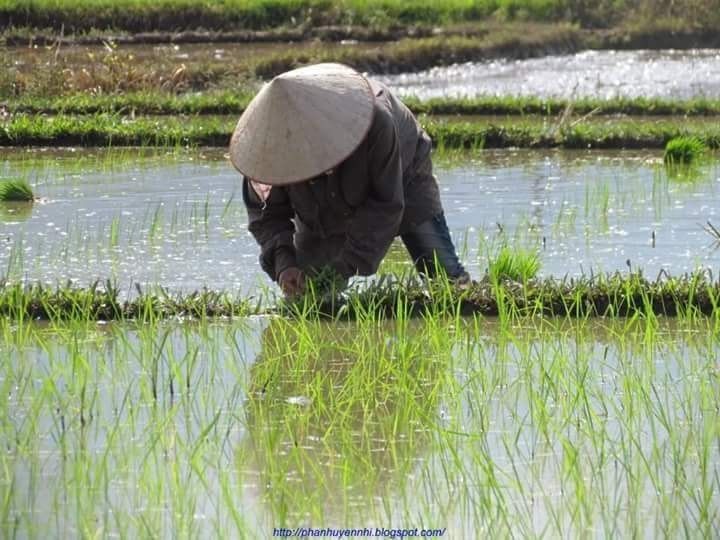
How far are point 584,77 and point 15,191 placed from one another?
22.7ft

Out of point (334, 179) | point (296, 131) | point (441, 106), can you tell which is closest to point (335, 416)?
point (296, 131)

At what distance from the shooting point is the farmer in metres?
4.47

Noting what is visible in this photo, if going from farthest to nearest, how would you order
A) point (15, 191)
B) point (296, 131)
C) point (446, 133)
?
point (446, 133) → point (15, 191) → point (296, 131)

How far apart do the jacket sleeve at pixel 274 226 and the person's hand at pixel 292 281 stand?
0.02 m

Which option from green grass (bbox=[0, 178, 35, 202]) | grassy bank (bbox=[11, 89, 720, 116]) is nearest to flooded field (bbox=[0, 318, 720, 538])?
green grass (bbox=[0, 178, 35, 202])

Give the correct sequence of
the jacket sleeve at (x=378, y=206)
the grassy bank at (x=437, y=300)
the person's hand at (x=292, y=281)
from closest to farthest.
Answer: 1. the jacket sleeve at (x=378, y=206)
2. the person's hand at (x=292, y=281)
3. the grassy bank at (x=437, y=300)

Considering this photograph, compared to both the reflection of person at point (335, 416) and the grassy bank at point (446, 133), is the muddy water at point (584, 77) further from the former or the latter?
the reflection of person at point (335, 416)

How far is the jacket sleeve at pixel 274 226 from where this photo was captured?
491 cm

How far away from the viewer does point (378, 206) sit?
478 cm

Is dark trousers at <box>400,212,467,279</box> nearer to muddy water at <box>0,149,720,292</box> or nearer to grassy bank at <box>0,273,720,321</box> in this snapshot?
grassy bank at <box>0,273,720,321</box>

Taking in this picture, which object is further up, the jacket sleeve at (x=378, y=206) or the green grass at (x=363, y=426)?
the jacket sleeve at (x=378, y=206)

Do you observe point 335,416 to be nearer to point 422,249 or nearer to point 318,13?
point 422,249

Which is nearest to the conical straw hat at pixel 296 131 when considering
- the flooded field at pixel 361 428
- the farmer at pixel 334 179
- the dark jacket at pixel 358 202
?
the farmer at pixel 334 179

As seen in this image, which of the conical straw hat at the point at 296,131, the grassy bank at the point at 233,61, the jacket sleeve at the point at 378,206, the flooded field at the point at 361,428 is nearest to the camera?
the flooded field at the point at 361,428
